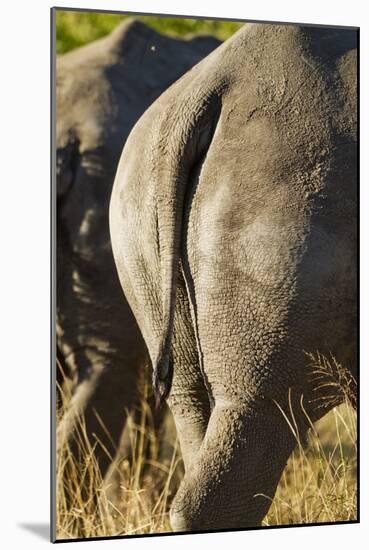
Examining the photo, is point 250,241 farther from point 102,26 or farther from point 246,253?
point 102,26

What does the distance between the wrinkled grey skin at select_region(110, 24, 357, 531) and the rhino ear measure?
1243 millimetres

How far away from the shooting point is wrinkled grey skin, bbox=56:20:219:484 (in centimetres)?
427

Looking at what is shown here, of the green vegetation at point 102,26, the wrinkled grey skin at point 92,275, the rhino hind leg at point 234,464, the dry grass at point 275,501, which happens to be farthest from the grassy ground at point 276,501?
the green vegetation at point 102,26

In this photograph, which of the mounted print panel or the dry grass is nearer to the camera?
the mounted print panel

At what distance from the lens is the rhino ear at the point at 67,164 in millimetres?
4246

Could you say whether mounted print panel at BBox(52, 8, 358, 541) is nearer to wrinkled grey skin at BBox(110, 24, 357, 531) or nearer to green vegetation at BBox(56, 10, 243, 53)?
wrinkled grey skin at BBox(110, 24, 357, 531)

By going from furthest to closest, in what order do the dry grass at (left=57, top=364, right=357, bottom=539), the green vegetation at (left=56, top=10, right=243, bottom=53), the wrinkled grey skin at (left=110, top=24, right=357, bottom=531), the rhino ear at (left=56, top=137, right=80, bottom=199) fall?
1. the rhino ear at (left=56, top=137, right=80, bottom=199)
2. the green vegetation at (left=56, top=10, right=243, bottom=53)
3. the dry grass at (left=57, top=364, right=357, bottom=539)
4. the wrinkled grey skin at (left=110, top=24, right=357, bottom=531)

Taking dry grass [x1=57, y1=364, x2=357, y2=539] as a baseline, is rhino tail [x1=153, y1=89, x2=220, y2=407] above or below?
above

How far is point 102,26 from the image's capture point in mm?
4395

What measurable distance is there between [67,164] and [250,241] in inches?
61.5

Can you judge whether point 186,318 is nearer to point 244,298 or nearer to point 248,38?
point 244,298

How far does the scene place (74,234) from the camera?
4309 mm

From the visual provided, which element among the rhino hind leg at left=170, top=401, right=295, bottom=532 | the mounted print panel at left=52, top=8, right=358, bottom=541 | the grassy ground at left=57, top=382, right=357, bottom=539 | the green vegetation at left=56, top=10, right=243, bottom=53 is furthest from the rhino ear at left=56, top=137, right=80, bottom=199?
the rhino hind leg at left=170, top=401, right=295, bottom=532
